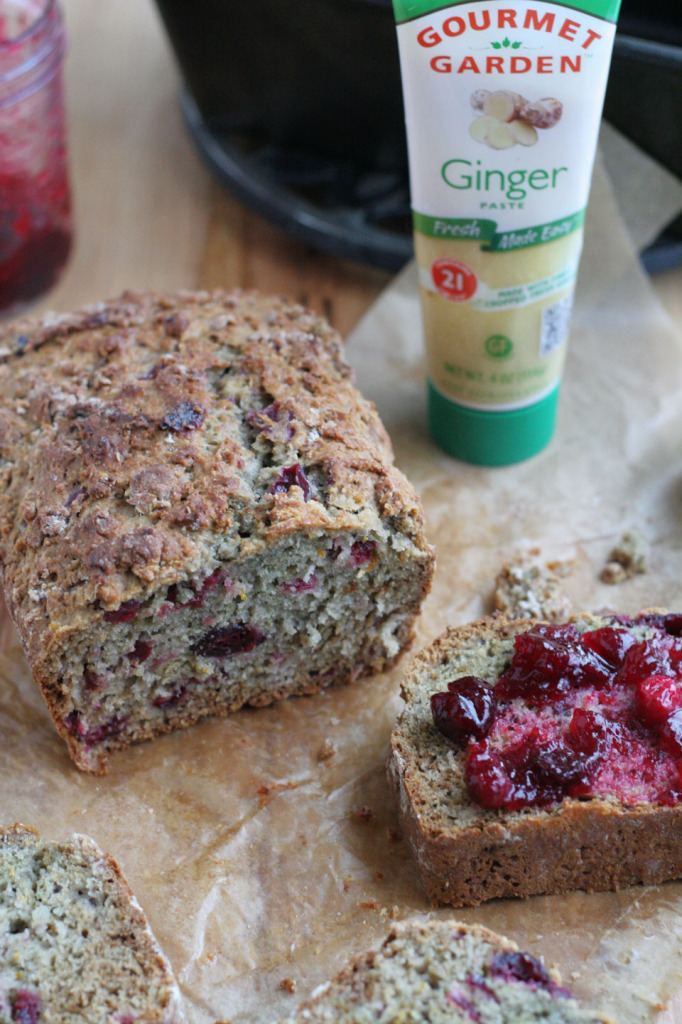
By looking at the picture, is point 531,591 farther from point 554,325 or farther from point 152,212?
point 152,212

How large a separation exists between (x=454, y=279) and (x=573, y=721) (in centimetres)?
145

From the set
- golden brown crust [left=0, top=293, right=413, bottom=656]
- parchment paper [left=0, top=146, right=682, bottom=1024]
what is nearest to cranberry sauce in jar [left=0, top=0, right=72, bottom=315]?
golden brown crust [left=0, top=293, right=413, bottom=656]

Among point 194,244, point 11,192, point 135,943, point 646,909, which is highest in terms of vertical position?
point 11,192

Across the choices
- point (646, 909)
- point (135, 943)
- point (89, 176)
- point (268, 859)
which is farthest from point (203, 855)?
point (89, 176)

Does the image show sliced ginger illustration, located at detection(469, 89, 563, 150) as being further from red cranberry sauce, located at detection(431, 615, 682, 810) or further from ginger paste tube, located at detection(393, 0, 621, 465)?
red cranberry sauce, located at detection(431, 615, 682, 810)

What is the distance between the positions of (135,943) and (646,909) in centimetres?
131

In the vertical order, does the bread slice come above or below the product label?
below

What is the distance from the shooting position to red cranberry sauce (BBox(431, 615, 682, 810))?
2609mm

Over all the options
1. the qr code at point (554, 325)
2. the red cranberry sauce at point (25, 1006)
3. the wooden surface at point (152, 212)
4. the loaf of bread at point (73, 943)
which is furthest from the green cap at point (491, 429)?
the red cranberry sauce at point (25, 1006)

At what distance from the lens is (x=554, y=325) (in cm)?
345

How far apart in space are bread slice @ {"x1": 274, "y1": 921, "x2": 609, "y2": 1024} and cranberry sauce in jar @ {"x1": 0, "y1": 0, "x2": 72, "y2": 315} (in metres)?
3.00

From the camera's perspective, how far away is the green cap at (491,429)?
12.1ft

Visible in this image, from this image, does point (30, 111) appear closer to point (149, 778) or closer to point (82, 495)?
point (82, 495)

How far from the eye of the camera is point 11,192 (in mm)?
3943
